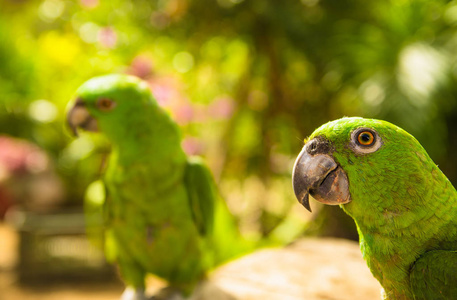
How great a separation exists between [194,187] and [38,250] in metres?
2.48

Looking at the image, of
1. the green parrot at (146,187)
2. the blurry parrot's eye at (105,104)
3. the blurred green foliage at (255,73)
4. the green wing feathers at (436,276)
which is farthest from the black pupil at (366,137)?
the blurred green foliage at (255,73)

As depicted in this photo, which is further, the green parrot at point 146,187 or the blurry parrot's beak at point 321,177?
the green parrot at point 146,187

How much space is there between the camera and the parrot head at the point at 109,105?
4.85 ft

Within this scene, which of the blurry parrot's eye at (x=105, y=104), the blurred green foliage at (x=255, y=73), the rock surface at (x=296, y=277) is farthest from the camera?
the blurred green foliage at (x=255, y=73)

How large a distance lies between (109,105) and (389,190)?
1069mm

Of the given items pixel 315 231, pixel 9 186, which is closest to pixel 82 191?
pixel 9 186

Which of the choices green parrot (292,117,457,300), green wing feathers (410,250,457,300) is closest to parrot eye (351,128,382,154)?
green parrot (292,117,457,300)

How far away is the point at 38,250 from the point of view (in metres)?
3.42

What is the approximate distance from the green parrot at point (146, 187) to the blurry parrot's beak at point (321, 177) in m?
0.75

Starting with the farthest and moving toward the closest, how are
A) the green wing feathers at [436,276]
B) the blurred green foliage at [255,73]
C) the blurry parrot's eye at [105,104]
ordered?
the blurred green foliage at [255,73], the blurry parrot's eye at [105,104], the green wing feathers at [436,276]

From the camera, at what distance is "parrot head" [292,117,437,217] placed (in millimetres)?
888

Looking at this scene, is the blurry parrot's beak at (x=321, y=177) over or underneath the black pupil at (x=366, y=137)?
underneath

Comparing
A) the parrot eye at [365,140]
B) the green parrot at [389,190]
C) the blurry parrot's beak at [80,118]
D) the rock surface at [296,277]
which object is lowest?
the rock surface at [296,277]

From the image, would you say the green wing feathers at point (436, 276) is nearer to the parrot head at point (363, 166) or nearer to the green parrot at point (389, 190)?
the green parrot at point (389, 190)
